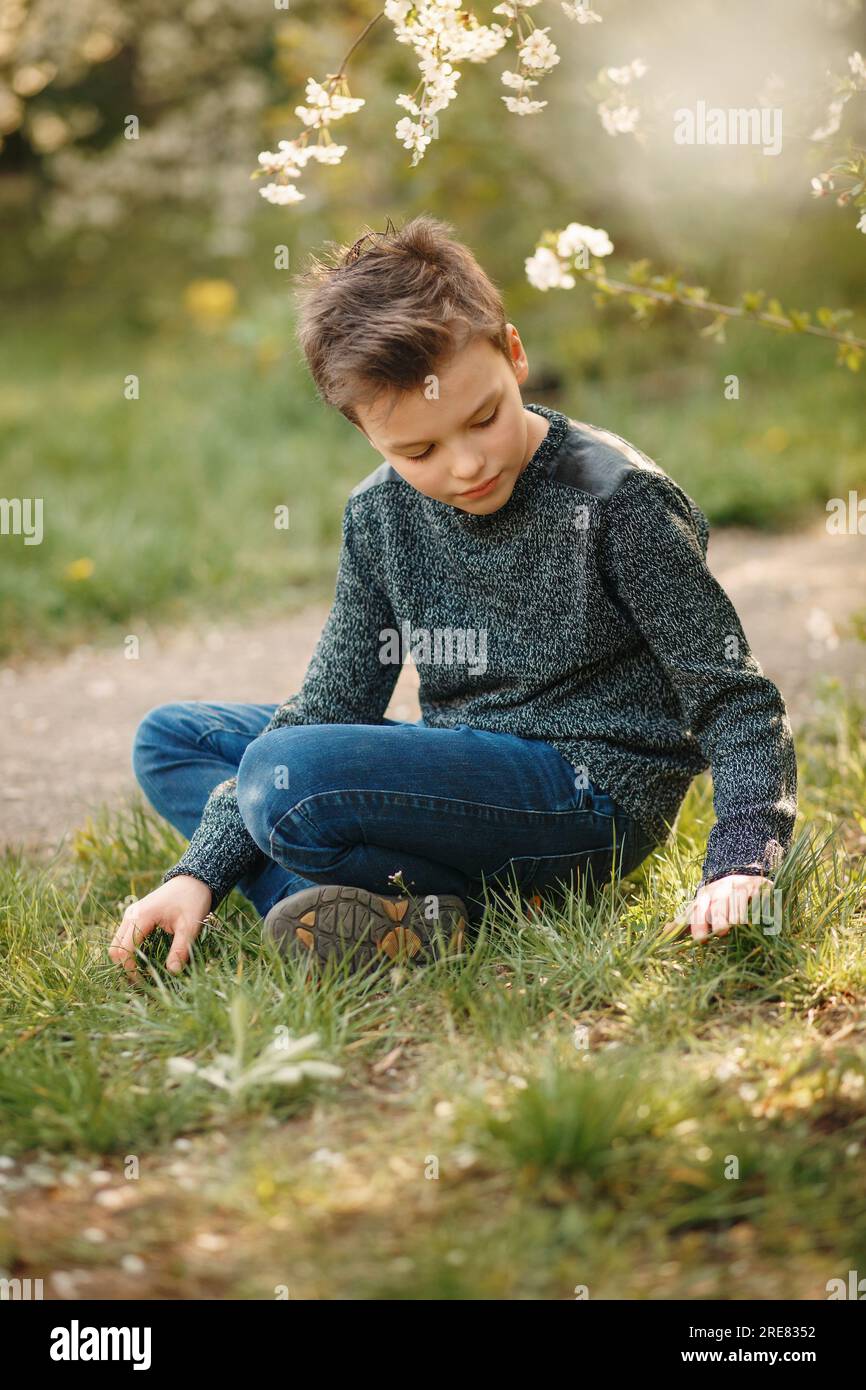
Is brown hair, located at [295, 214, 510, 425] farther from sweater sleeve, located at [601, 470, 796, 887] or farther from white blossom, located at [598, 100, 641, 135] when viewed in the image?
white blossom, located at [598, 100, 641, 135]

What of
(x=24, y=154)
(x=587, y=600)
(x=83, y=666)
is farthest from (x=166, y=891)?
(x=24, y=154)

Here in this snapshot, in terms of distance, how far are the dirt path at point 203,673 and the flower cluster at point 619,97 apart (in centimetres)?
126

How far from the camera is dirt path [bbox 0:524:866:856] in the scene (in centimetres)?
308

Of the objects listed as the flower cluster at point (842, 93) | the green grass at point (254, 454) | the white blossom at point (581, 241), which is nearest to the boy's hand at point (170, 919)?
the white blossom at point (581, 241)

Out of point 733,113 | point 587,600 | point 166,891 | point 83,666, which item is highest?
point 733,113

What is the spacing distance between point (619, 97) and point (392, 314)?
32.5 inches

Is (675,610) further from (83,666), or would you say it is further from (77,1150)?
(83,666)

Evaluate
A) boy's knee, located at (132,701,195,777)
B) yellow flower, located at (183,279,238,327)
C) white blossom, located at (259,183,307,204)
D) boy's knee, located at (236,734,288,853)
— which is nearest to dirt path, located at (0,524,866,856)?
boy's knee, located at (132,701,195,777)

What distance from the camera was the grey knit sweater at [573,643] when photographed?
1.89 metres

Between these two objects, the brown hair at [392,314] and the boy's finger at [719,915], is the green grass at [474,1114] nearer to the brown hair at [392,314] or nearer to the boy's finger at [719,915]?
the boy's finger at [719,915]

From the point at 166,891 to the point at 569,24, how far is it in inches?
182

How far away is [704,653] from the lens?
1.90 m

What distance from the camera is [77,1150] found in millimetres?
1602

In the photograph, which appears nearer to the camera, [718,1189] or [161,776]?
[718,1189]
